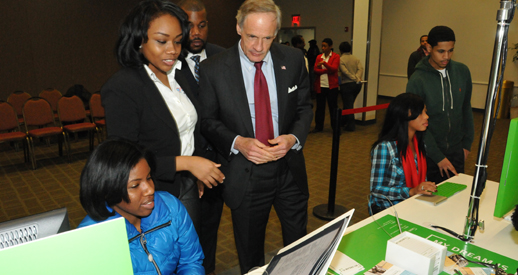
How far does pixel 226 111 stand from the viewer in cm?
205

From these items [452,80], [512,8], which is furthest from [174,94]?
[452,80]

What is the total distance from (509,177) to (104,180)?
1.50m

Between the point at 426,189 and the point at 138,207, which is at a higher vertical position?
the point at 138,207

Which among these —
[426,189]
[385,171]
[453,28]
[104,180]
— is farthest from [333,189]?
[453,28]

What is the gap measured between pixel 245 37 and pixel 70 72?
820 cm

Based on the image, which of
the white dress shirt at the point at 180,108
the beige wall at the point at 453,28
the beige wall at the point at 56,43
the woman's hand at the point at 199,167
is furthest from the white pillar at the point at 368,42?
the woman's hand at the point at 199,167

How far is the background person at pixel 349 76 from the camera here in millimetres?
7059

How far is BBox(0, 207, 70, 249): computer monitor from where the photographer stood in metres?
0.95

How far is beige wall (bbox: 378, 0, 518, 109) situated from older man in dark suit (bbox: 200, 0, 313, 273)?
26.5 feet

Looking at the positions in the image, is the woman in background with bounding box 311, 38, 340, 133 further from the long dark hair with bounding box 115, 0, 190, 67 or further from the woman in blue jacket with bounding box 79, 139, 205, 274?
the woman in blue jacket with bounding box 79, 139, 205, 274

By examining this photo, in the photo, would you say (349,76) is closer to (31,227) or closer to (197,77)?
(197,77)

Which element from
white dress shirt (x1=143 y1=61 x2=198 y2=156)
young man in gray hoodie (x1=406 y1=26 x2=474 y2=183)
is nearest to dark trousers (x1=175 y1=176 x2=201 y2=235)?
white dress shirt (x1=143 y1=61 x2=198 y2=156)

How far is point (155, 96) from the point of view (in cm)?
182

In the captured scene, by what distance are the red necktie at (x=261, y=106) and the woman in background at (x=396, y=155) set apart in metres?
0.74
